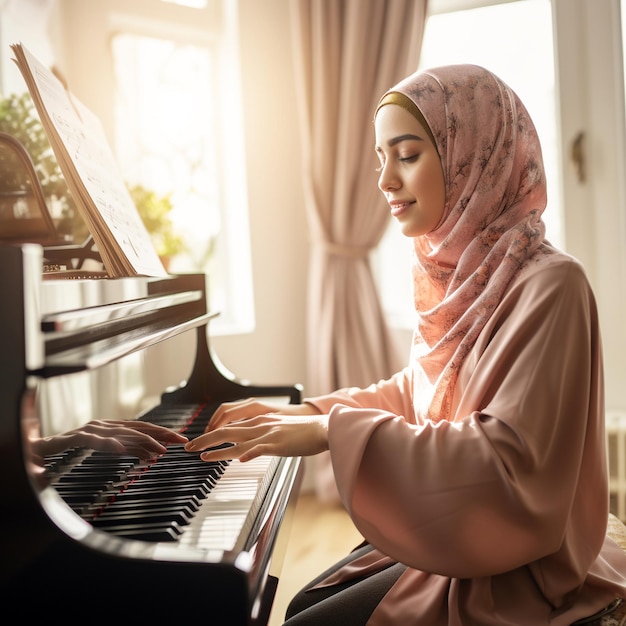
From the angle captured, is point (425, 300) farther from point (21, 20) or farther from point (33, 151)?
point (21, 20)

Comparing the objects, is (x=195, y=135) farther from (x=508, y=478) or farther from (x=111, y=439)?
(x=508, y=478)

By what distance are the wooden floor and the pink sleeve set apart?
1328mm

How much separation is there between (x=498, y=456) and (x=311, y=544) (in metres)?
1.99

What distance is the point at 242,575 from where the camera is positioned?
31.6 inches

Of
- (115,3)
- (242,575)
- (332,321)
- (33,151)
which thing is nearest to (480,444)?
(242,575)

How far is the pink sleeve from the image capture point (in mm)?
1062

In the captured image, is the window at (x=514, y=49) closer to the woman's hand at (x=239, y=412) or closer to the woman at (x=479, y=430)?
the woman at (x=479, y=430)

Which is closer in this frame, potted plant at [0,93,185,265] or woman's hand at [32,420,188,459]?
woman's hand at [32,420,188,459]

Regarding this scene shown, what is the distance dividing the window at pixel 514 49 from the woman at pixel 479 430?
172 cm

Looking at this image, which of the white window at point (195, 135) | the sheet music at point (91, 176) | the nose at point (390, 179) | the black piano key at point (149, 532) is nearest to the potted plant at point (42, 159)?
the sheet music at point (91, 176)

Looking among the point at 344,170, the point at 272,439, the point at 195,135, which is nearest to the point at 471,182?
the point at 272,439

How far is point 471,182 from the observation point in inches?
53.2

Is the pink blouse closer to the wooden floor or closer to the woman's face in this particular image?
the woman's face

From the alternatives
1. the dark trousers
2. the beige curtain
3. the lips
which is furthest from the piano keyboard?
the beige curtain
